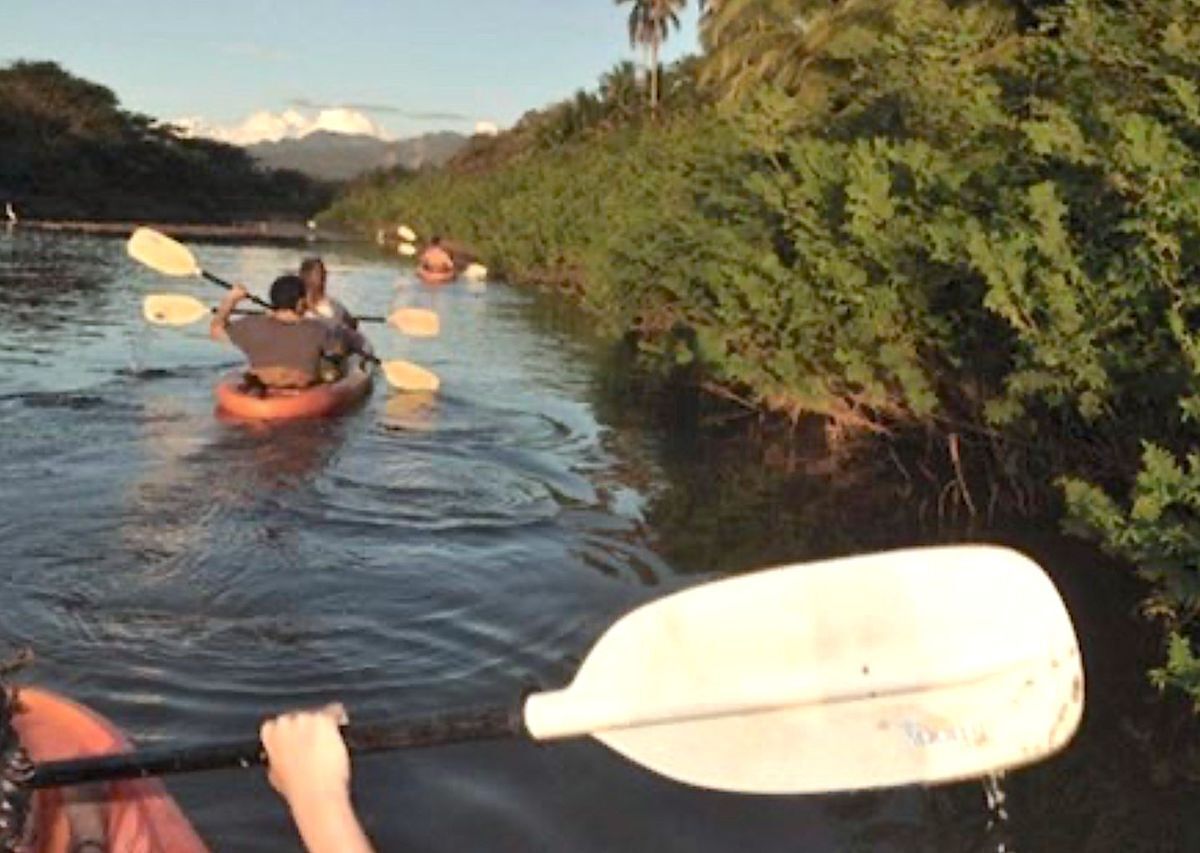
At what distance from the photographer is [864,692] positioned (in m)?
3.05

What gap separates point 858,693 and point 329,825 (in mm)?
1290

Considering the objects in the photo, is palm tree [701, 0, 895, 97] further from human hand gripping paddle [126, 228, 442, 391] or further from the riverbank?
the riverbank

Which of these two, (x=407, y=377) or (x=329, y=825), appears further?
(x=407, y=377)

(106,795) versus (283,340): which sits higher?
(283,340)

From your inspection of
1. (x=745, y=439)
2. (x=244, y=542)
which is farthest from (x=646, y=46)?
(x=244, y=542)

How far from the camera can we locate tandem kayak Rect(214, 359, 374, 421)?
10.9m

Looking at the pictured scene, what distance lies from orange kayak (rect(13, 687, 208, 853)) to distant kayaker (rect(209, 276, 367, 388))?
306 inches

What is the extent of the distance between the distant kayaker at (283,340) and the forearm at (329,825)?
29.7 feet

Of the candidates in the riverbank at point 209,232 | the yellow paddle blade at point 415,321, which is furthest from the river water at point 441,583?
the riverbank at point 209,232

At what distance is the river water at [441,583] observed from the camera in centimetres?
455

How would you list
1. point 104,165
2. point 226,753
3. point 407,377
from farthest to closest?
point 104,165
point 407,377
point 226,753

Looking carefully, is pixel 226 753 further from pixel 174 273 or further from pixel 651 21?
pixel 651 21

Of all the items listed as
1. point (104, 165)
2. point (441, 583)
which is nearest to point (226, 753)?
point (441, 583)

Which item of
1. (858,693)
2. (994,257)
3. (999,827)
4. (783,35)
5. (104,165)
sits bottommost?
(999,827)
